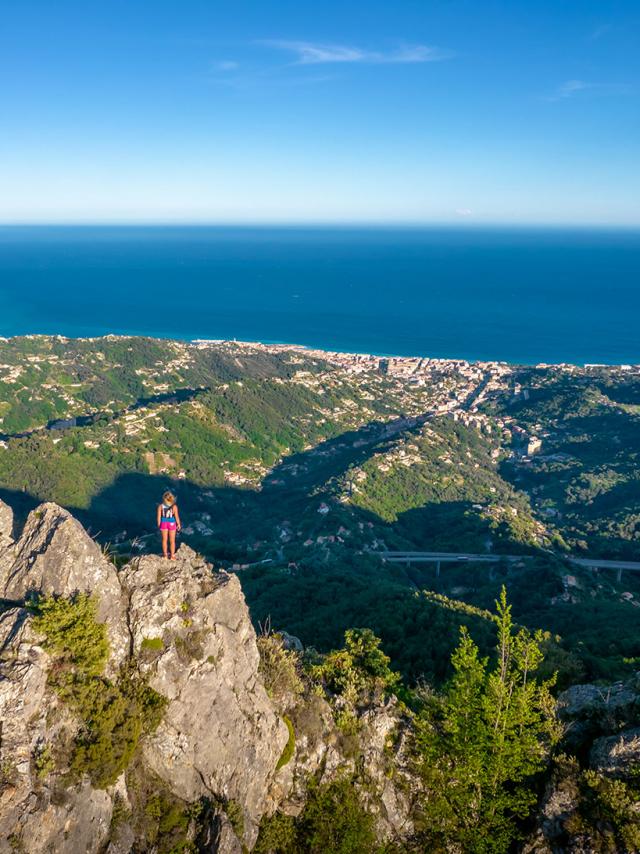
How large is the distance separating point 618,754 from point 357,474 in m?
86.5

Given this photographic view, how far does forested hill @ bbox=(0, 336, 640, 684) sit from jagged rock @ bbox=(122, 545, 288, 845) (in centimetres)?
1296

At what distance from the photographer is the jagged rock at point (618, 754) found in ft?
55.4

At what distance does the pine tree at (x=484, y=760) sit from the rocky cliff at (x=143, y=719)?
1.38m

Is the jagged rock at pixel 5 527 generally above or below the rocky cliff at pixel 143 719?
above

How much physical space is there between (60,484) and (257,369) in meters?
92.4

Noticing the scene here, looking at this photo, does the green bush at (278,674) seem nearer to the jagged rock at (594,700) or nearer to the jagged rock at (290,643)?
the jagged rock at (290,643)

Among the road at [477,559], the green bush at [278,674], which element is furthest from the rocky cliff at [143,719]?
the road at [477,559]

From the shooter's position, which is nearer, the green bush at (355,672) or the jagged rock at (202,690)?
the jagged rock at (202,690)

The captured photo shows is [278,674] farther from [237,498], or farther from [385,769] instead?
[237,498]

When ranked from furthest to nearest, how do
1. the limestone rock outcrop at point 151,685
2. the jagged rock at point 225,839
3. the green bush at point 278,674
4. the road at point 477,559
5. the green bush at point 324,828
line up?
the road at point 477,559, the green bush at point 278,674, the green bush at point 324,828, the jagged rock at point 225,839, the limestone rock outcrop at point 151,685

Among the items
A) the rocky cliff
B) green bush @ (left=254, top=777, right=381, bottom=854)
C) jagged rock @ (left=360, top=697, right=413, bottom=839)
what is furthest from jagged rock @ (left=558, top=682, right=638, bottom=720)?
green bush @ (left=254, top=777, right=381, bottom=854)

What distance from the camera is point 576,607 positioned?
2117 inches

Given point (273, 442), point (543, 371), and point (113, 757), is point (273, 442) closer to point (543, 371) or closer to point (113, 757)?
point (543, 371)

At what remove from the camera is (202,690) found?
16297 millimetres
